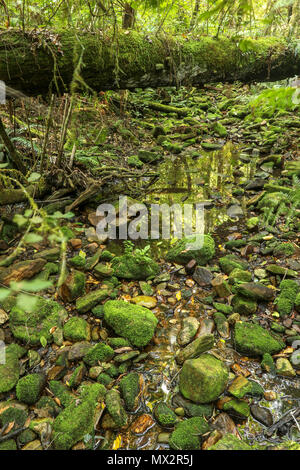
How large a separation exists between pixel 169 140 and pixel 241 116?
2758 millimetres

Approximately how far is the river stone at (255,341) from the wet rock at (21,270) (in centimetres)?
211

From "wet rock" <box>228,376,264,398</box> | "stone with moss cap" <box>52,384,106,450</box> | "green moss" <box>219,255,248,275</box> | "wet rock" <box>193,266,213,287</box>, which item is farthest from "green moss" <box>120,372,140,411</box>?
"green moss" <box>219,255,248,275</box>

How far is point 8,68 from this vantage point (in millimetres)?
3541

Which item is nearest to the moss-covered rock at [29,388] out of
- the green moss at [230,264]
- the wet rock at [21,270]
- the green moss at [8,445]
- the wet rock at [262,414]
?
the green moss at [8,445]

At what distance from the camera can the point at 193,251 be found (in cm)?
345

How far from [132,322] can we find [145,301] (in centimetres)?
47

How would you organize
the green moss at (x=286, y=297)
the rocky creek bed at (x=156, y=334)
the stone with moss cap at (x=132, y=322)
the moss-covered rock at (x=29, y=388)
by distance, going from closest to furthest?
the rocky creek bed at (x=156, y=334) < the moss-covered rock at (x=29, y=388) < the stone with moss cap at (x=132, y=322) < the green moss at (x=286, y=297)

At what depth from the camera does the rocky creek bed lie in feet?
6.39

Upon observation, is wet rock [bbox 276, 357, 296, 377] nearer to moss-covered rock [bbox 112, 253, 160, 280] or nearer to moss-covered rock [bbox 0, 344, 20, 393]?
moss-covered rock [bbox 112, 253, 160, 280]

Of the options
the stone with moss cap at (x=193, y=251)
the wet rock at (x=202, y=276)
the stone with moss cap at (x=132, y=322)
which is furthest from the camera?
the stone with moss cap at (x=193, y=251)

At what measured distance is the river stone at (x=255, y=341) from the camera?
95.8 inches

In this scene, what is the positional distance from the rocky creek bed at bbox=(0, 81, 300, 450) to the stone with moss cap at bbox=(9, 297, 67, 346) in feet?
0.04

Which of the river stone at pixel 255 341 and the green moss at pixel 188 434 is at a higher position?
the river stone at pixel 255 341

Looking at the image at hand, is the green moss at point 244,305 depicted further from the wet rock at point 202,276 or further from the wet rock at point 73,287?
the wet rock at point 73,287
